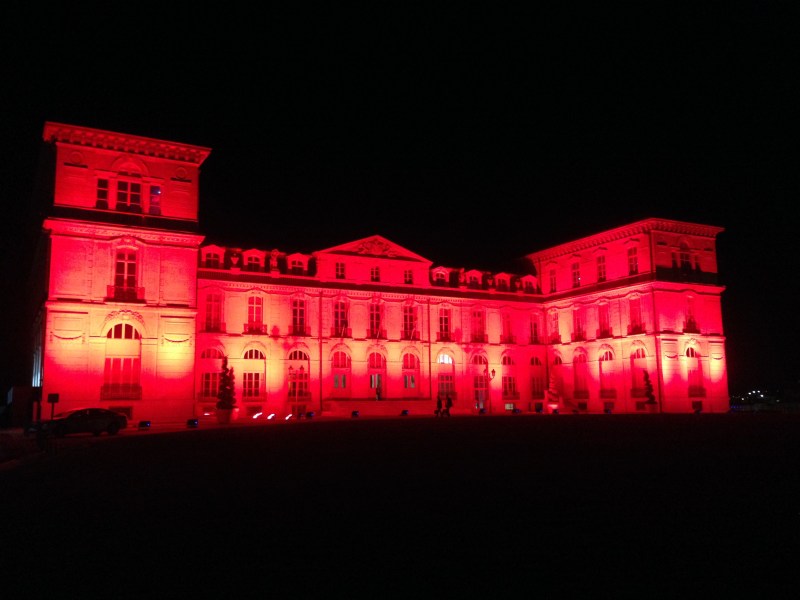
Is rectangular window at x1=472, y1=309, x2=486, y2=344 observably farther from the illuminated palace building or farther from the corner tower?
the corner tower

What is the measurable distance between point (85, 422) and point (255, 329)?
18.5 metres

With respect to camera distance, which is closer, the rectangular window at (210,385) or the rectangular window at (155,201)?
the rectangular window at (155,201)

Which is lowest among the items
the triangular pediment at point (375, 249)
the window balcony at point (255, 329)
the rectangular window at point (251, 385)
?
the rectangular window at point (251, 385)

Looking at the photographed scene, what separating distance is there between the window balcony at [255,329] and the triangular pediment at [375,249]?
7.36 m

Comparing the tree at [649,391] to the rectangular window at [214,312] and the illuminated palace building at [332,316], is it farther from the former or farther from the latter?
the rectangular window at [214,312]

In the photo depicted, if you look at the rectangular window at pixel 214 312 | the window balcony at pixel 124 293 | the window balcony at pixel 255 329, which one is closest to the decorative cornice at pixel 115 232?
the window balcony at pixel 124 293

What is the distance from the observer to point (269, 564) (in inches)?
297

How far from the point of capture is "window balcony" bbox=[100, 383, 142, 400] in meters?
39.2

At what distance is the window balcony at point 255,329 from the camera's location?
49906 millimetres

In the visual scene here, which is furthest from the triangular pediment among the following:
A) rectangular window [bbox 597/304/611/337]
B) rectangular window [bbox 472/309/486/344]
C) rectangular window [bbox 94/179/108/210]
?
rectangular window [bbox 94/179/108/210]

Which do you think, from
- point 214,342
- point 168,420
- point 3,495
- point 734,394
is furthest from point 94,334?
point 734,394

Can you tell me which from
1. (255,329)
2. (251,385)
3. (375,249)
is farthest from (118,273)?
(375,249)

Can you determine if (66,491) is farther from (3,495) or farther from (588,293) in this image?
(588,293)

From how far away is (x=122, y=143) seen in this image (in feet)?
135
